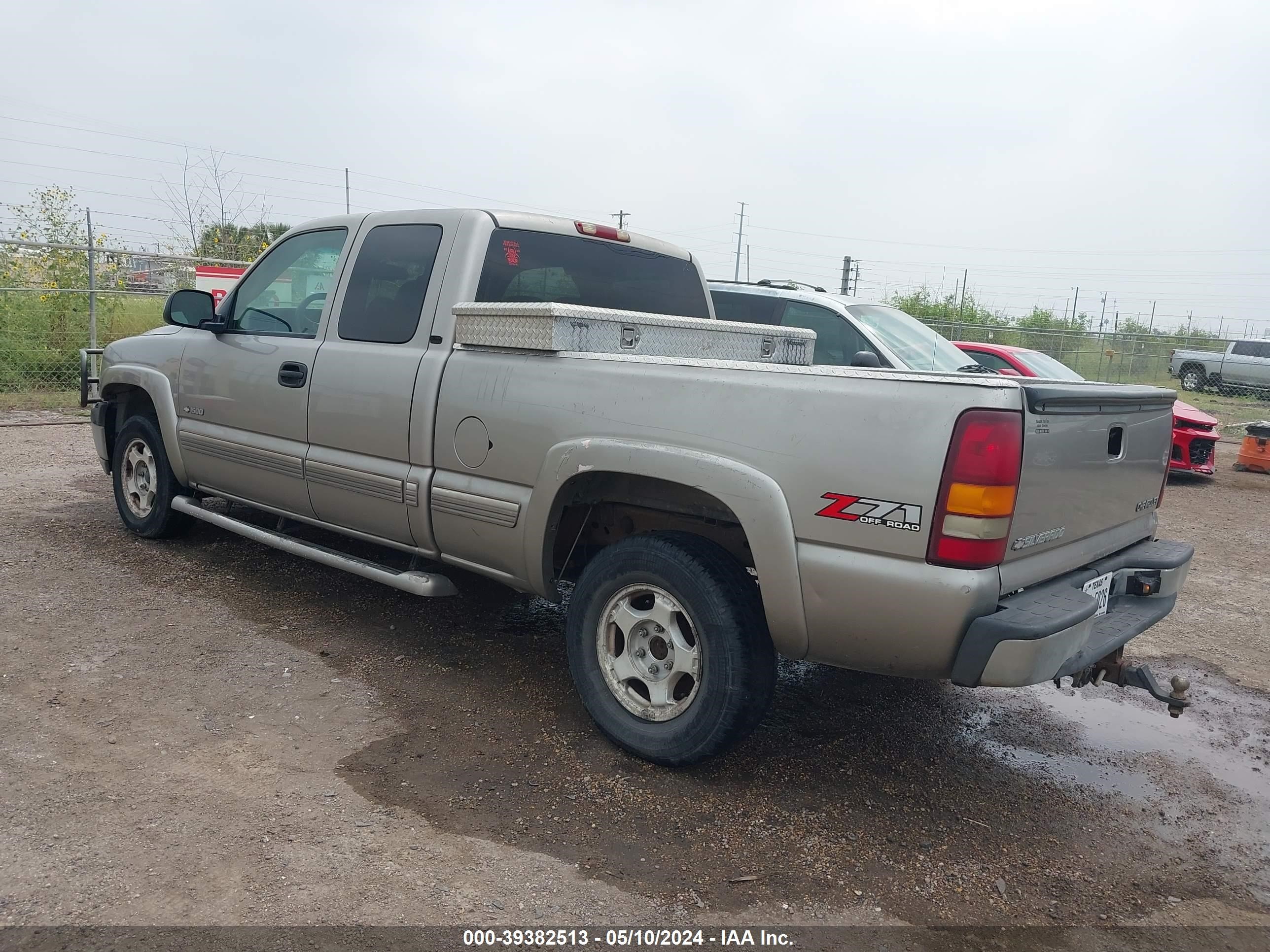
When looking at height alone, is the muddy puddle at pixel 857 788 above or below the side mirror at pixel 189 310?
below

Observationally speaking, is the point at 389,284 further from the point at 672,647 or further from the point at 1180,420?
the point at 1180,420

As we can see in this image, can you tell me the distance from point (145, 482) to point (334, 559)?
7.41ft

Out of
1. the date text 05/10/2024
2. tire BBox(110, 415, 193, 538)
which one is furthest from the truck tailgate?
tire BBox(110, 415, 193, 538)

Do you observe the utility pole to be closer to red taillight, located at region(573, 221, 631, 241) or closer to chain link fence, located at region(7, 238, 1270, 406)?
chain link fence, located at region(7, 238, 1270, 406)

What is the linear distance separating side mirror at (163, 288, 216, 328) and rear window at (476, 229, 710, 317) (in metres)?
1.93

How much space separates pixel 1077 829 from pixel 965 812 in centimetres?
37

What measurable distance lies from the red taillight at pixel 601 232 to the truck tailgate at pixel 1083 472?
2.26 metres

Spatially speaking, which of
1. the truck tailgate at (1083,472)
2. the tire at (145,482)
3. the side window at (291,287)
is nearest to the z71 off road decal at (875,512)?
the truck tailgate at (1083,472)

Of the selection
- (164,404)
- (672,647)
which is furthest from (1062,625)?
(164,404)

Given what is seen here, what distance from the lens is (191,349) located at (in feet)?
17.9

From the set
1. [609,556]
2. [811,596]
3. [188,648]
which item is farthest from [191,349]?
[811,596]

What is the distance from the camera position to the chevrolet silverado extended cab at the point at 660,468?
2834 millimetres

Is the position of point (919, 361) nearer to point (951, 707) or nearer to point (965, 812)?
point (951, 707)

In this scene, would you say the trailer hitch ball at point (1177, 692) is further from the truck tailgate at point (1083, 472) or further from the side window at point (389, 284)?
the side window at point (389, 284)
